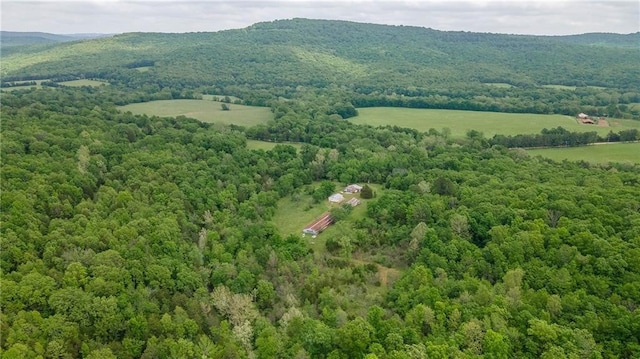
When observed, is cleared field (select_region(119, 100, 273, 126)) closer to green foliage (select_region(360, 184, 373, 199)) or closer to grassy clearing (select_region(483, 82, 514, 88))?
green foliage (select_region(360, 184, 373, 199))

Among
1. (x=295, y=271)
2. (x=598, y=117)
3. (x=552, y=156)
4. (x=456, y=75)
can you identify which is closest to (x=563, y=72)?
(x=456, y=75)

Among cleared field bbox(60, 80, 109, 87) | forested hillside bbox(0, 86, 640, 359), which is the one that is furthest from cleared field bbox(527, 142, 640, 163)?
cleared field bbox(60, 80, 109, 87)

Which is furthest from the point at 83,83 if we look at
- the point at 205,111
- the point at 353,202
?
the point at 353,202

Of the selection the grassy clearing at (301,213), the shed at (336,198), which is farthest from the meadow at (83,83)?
the shed at (336,198)

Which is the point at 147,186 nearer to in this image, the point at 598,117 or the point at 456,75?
the point at 598,117

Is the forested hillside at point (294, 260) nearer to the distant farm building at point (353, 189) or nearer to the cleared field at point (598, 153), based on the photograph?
the distant farm building at point (353, 189)

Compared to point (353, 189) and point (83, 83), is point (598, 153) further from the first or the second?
point (83, 83)
